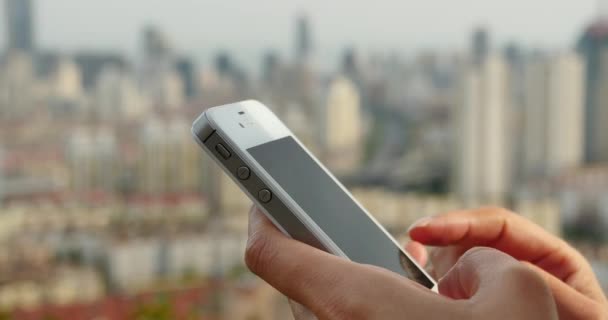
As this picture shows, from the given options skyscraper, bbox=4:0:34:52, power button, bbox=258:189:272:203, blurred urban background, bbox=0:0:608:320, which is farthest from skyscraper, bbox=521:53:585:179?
power button, bbox=258:189:272:203

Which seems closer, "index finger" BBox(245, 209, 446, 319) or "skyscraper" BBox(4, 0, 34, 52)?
"index finger" BBox(245, 209, 446, 319)

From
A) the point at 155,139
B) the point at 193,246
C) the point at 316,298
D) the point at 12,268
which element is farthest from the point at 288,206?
the point at 155,139

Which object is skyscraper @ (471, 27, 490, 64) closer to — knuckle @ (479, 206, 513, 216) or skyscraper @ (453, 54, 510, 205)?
skyscraper @ (453, 54, 510, 205)

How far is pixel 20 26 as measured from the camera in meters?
6.16

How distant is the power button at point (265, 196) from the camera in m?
0.26

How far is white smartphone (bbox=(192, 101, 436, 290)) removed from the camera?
26 cm

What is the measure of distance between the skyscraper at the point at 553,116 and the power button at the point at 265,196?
6528 millimetres

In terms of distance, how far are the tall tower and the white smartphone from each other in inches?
280

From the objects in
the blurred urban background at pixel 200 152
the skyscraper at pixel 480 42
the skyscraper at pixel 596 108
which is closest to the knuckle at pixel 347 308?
the blurred urban background at pixel 200 152

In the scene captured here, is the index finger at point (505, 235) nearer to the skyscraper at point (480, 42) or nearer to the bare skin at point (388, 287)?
the bare skin at point (388, 287)

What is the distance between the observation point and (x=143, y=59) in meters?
7.18

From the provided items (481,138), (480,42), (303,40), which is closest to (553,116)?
(481,138)

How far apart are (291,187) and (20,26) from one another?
6507 millimetres

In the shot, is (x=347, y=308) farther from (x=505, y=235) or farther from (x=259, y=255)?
(x=505, y=235)
